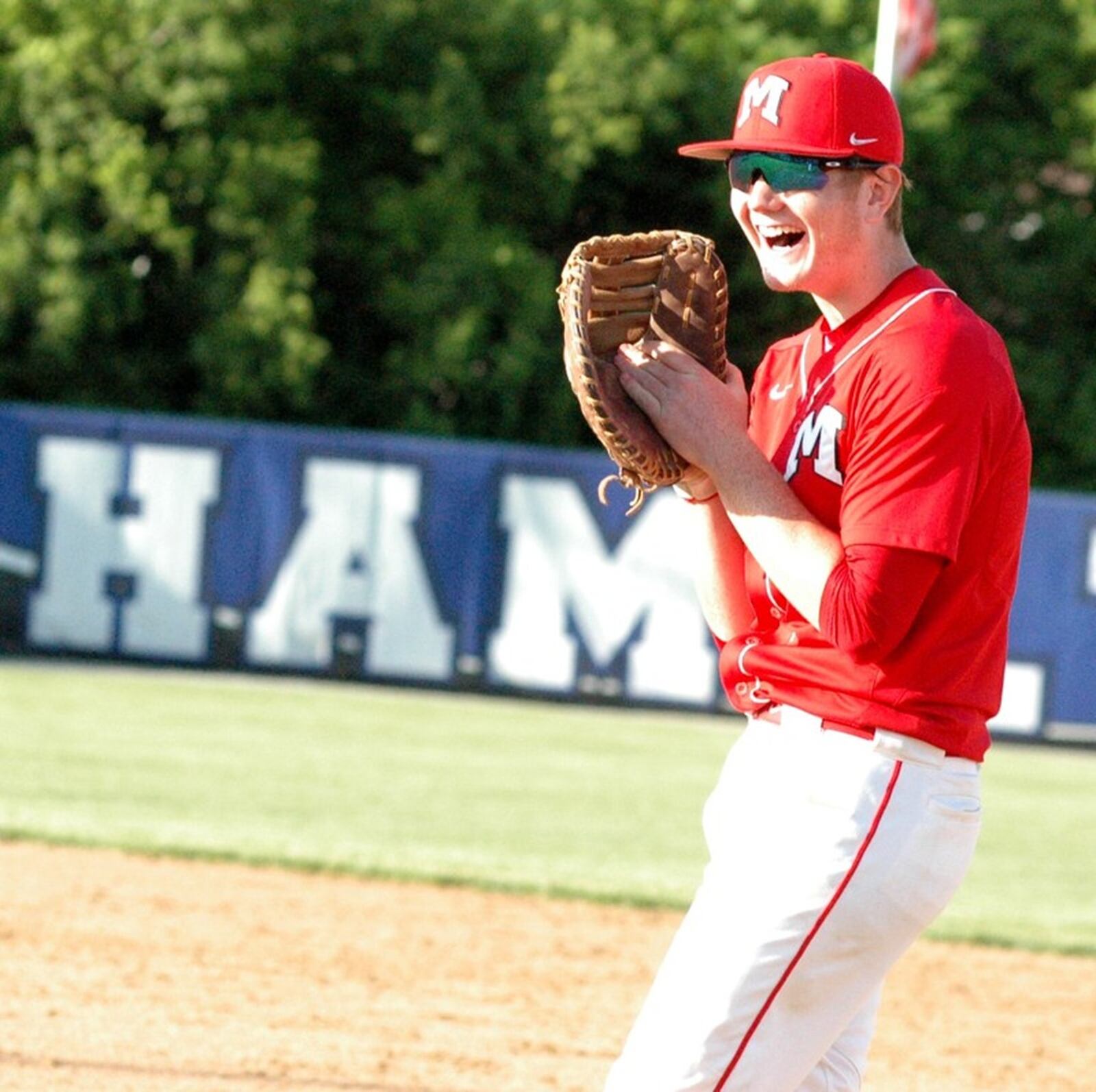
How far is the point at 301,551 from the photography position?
1514cm

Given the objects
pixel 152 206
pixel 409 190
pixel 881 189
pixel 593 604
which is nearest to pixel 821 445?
pixel 881 189

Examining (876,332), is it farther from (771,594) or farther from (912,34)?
(912,34)

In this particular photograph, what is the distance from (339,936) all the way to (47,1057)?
2041 mm

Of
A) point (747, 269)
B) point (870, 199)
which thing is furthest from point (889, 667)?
point (747, 269)

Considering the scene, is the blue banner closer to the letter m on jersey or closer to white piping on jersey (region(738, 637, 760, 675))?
white piping on jersey (region(738, 637, 760, 675))

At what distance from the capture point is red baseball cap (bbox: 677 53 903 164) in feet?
8.97

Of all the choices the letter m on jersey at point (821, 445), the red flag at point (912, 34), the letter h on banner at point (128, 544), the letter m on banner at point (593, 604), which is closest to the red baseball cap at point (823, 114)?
the letter m on jersey at point (821, 445)

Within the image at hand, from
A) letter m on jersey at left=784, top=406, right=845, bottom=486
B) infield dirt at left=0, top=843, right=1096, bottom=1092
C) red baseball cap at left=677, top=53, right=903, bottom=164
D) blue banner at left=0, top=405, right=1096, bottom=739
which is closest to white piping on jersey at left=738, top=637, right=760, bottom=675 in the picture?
letter m on jersey at left=784, top=406, right=845, bottom=486

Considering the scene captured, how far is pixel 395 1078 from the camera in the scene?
17.0 ft

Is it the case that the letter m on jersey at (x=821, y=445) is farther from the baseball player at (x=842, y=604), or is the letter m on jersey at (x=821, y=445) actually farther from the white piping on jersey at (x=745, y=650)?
the white piping on jersey at (x=745, y=650)

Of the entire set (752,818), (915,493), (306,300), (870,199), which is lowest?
(306,300)

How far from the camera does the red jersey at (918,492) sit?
8.43 ft

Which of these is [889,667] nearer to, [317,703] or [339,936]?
[339,936]

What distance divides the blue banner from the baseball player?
1201cm
